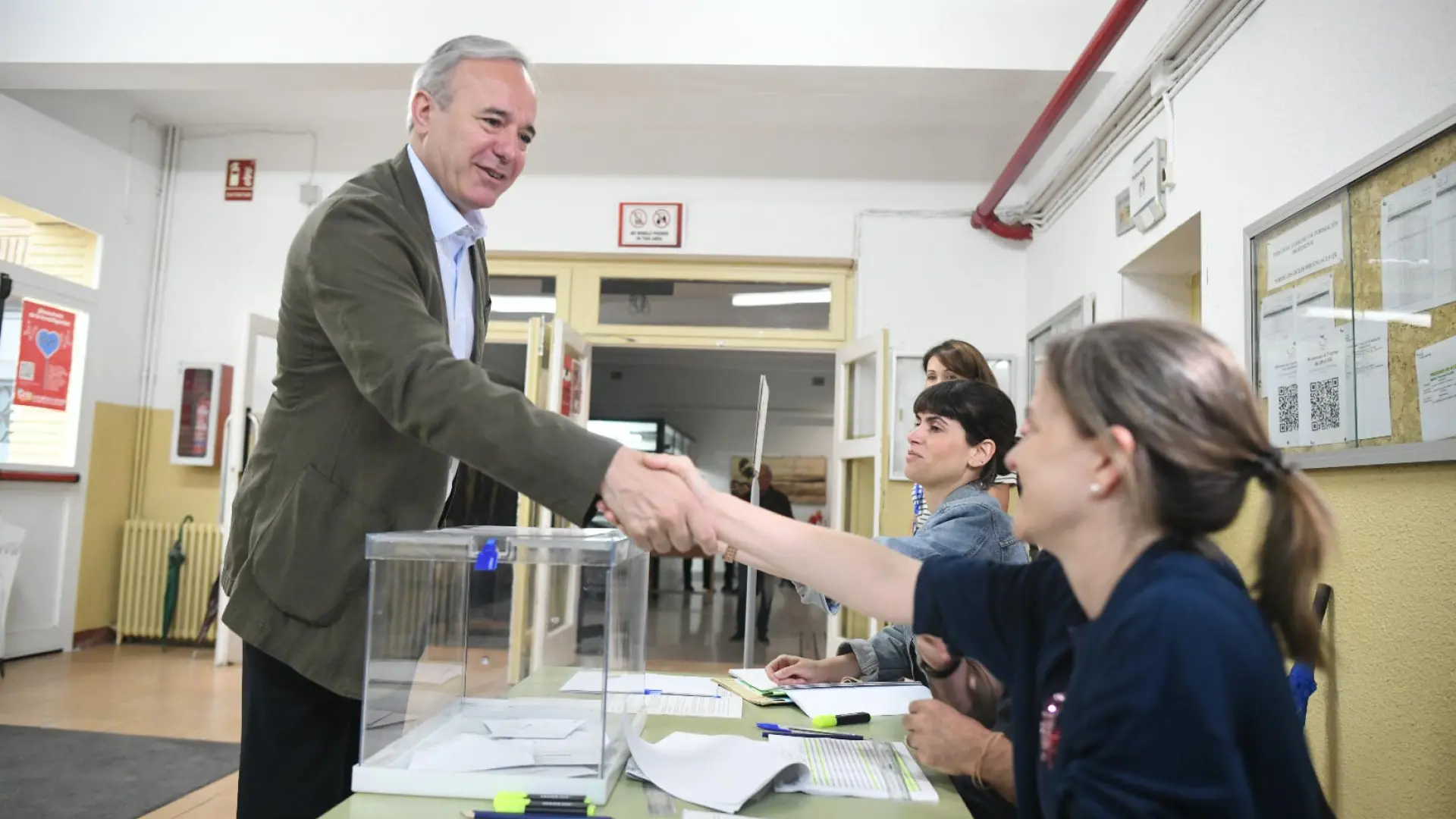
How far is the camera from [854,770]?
1215 mm

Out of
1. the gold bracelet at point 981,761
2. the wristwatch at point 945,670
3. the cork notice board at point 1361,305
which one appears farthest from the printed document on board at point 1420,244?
the gold bracelet at point 981,761

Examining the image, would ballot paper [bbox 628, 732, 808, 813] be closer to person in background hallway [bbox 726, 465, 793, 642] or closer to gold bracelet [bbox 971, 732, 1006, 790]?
gold bracelet [bbox 971, 732, 1006, 790]

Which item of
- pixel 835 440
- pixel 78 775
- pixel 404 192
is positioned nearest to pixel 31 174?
pixel 78 775

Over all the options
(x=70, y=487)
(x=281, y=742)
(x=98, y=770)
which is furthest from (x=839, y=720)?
(x=70, y=487)

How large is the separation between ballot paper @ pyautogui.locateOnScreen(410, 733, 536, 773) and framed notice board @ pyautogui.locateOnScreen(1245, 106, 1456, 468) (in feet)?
5.47

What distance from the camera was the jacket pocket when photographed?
115 centimetres

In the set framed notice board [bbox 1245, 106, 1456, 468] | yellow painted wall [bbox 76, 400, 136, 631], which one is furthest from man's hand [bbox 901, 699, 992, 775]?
yellow painted wall [bbox 76, 400, 136, 631]

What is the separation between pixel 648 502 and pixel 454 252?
0.52 meters

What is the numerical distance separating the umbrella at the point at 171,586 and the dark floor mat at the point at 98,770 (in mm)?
1838

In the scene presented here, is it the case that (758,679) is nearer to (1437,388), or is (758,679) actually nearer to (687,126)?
(1437,388)

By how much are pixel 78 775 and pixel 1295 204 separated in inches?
153

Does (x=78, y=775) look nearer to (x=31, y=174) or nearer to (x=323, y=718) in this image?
(x=323, y=718)

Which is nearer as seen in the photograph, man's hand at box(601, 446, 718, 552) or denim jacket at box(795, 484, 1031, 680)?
man's hand at box(601, 446, 718, 552)

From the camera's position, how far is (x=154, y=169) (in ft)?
18.5
